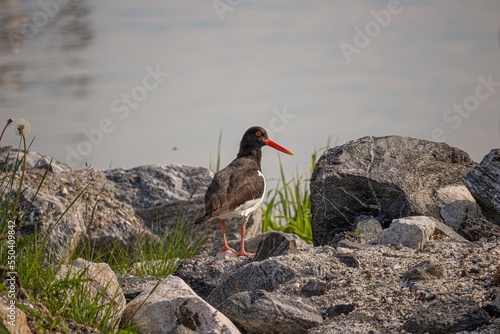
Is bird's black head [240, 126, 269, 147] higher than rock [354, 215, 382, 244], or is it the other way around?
bird's black head [240, 126, 269, 147]

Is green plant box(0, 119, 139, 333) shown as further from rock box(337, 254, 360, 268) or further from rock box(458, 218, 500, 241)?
rock box(458, 218, 500, 241)

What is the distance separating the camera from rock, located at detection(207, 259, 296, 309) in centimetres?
575

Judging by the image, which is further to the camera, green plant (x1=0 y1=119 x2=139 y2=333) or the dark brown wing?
the dark brown wing

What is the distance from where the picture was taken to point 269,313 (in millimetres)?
5148

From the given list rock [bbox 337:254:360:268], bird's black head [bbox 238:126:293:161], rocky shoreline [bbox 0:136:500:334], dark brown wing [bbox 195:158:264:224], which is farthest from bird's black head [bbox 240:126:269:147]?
rock [bbox 337:254:360:268]

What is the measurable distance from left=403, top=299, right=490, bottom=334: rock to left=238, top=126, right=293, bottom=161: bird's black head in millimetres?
3990

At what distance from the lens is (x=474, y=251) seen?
6043 millimetres

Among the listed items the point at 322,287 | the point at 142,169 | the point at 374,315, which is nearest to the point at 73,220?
the point at 142,169

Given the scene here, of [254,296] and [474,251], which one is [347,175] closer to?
[474,251]

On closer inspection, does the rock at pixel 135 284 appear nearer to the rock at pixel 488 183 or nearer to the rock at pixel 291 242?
the rock at pixel 291 242

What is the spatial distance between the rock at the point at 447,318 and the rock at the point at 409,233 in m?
1.38

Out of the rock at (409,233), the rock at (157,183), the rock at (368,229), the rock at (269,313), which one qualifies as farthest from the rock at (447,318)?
the rock at (157,183)

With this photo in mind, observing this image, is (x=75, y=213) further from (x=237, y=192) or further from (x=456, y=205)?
(x=456, y=205)

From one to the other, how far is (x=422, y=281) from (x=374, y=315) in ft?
1.83
